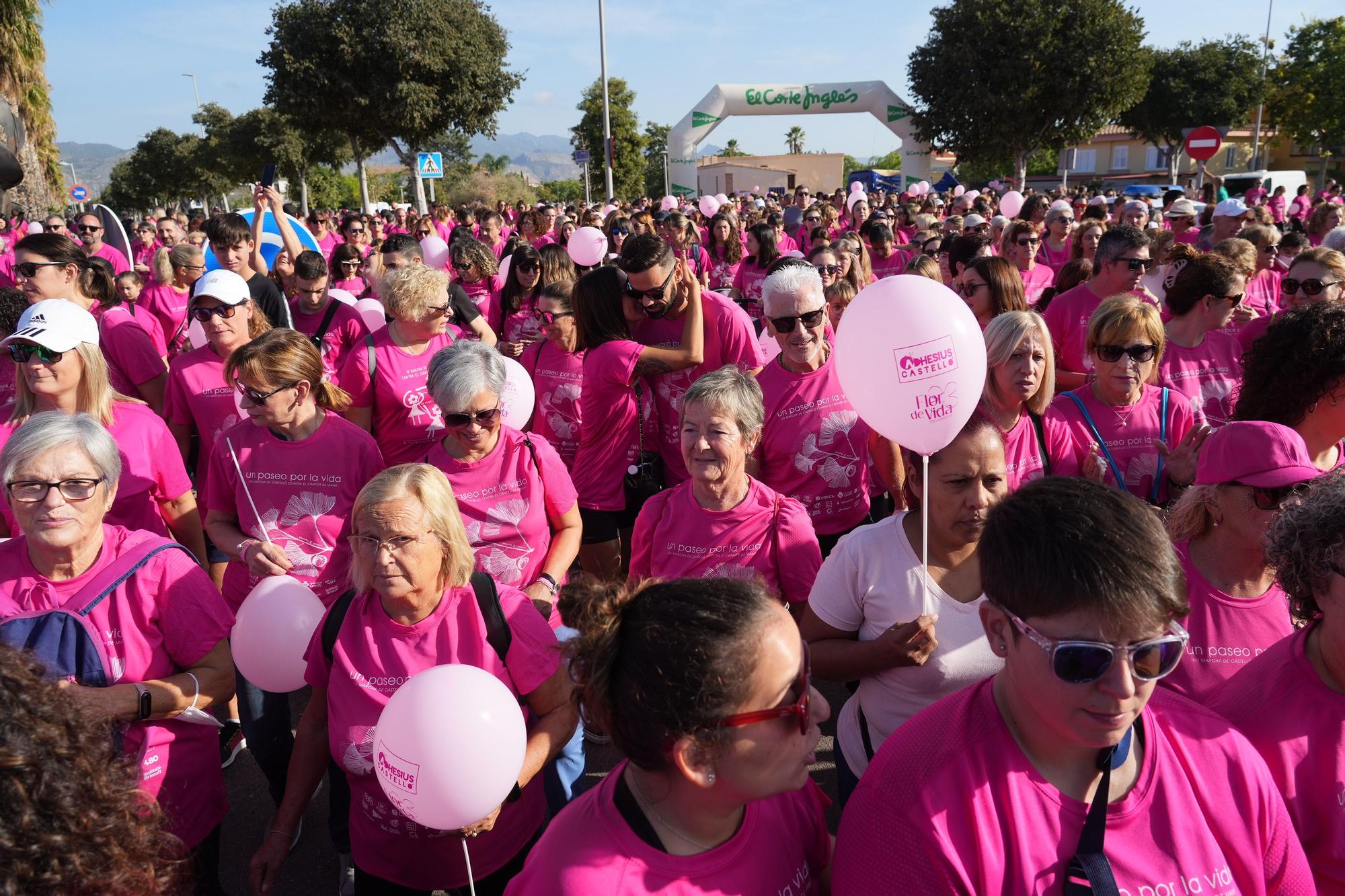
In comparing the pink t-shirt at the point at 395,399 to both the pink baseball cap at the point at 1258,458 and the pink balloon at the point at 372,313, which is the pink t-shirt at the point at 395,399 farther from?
the pink baseball cap at the point at 1258,458

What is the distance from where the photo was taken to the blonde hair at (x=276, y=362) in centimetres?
311

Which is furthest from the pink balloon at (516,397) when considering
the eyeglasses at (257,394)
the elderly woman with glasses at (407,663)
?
the elderly woman with glasses at (407,663)

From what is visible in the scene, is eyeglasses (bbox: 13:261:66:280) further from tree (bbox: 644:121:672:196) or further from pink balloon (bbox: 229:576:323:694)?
tree (bbox: 644:121:672:196)

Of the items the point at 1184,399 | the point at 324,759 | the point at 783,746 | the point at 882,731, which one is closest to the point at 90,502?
the point at 324,759

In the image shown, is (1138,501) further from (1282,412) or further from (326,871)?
(326,871)

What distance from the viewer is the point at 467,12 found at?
29.6m

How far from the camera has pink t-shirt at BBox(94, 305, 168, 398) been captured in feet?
14.7

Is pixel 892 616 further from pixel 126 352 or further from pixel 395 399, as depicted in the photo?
pixel 126 352

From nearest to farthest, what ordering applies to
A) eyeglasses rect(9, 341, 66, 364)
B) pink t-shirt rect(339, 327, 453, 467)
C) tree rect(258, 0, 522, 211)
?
1. eyeglasses rect(9, 341, 66, 364)
2. pink t-shirt rect(339, 327, 453, 467)
3. tree rect(258, 0, 522, 211)

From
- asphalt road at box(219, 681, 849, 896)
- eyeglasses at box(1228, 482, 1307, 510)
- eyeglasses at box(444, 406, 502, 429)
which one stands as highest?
eyeglasses at box(444, 406, 502, 429)

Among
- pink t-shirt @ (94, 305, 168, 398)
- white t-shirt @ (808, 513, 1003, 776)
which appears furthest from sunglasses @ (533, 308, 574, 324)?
white t-shirt @ (808, 513, 1003, 776)

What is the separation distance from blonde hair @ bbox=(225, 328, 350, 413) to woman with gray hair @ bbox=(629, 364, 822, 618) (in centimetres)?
147

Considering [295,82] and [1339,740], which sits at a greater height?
[295,82]

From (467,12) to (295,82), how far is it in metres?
6.45
